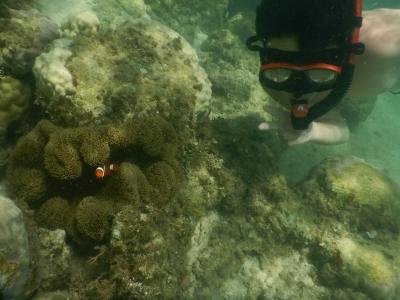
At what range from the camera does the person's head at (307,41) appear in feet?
10.4

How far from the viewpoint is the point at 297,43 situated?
10.8 feet

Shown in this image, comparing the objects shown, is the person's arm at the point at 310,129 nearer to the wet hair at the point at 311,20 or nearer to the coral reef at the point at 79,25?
the wet hair at the point at 311,20

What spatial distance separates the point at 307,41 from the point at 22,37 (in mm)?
3502

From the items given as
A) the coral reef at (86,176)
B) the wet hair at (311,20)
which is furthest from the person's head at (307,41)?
the coral reef at (86,176)

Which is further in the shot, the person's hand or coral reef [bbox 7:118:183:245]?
the person's hand

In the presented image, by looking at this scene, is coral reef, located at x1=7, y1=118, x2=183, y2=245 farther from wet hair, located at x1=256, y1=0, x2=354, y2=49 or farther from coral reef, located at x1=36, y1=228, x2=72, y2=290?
wet hair, located at x1=256, y1=0, x2=354, y2=49

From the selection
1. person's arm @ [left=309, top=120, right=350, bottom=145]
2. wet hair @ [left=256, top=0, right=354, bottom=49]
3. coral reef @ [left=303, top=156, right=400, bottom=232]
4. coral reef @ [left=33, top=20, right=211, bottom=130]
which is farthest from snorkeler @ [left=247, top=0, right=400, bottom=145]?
coral reef @ [left=303, top=156, right=400, bottom=232]

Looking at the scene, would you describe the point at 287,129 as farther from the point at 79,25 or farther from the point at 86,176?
the point at 79,25

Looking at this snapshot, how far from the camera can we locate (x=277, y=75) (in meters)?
3.75

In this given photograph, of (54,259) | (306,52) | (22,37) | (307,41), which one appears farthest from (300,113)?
(22,37)

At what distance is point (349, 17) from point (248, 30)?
557 centimetres

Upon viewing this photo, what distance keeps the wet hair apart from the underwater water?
1.34m

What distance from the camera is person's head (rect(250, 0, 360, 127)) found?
10.4ft

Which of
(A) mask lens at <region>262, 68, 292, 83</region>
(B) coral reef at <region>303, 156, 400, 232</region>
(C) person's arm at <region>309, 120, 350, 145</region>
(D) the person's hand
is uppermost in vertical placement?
(A) mask lens at <region>262, 68, 292, 83</region>
